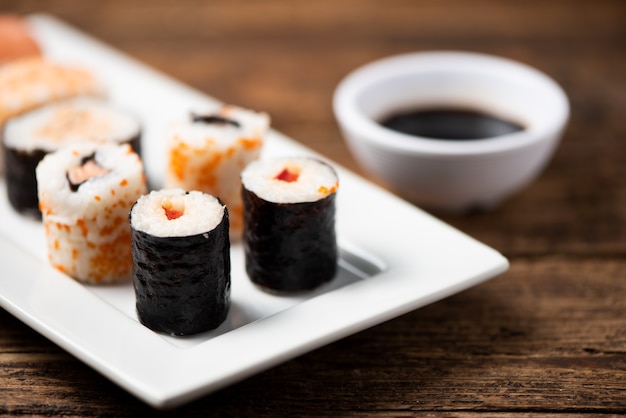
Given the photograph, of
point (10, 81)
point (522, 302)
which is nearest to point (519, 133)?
point (522, 302)

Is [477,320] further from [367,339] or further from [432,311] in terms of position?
[367,339]

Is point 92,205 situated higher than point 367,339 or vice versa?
point 92,205

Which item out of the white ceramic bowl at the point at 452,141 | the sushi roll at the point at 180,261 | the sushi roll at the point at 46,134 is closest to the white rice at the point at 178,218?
the sushi roll at the point at 180,261

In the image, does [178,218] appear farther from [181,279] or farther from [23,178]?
[23,178]

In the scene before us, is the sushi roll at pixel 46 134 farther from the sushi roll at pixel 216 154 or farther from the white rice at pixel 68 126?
the sushi roll at pixel 216 154

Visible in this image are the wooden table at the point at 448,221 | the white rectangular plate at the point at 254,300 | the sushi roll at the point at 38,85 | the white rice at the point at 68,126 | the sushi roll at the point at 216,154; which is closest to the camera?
the white rectangular plate at the point at 254,300

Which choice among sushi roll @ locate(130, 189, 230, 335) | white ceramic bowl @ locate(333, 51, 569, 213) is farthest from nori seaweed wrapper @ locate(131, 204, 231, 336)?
white ceramic bowl @ locate(333, 51, 569, 213)
